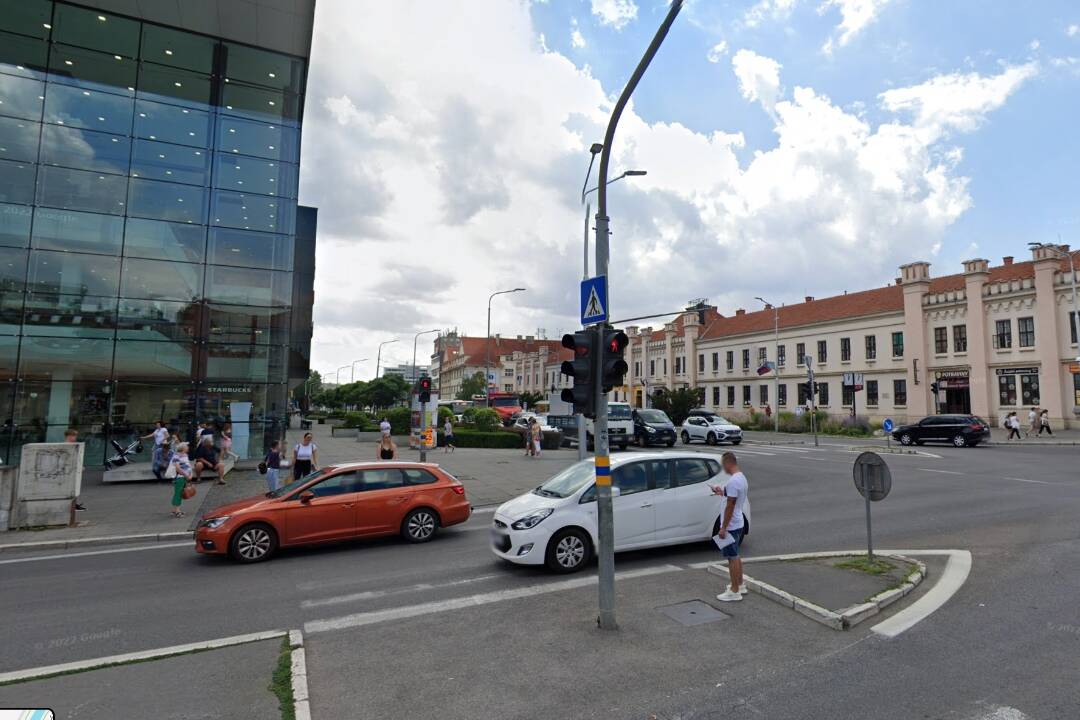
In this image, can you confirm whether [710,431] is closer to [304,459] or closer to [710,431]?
[710,431]

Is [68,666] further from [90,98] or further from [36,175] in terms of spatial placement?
[90,98]

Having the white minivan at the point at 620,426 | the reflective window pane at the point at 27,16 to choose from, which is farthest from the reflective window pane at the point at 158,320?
the white minivan at the point at 620,426

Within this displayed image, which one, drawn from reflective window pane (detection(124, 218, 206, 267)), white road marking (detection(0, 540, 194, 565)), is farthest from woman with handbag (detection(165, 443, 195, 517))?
reflective window pane (detection(124, 218, 206, 267))

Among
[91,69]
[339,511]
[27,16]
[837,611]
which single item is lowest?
[837,611]

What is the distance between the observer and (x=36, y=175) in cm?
2156

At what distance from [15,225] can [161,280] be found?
4910mm

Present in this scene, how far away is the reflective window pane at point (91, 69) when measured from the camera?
→ 22.0m

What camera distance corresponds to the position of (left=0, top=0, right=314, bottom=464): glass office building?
20984 millimetres

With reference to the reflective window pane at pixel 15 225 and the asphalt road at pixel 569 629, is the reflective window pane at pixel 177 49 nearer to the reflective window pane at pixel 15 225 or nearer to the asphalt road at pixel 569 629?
the reflective window pane at pixel 15 225

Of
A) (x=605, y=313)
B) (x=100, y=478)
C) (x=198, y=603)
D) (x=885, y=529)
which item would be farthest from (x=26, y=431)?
(x=885, y=529)

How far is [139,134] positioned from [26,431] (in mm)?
11927

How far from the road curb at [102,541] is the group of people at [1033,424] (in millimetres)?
37766

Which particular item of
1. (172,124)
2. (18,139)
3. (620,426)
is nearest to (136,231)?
(172,124)

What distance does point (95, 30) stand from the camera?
72.1ft
